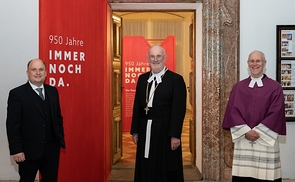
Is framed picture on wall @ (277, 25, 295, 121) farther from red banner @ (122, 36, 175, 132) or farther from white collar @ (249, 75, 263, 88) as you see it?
red banner @ (122, 36, 175, 132)

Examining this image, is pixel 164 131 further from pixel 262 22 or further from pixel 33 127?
pixel 262 22

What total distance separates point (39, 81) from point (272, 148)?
2236 millimetres

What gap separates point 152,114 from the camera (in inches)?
141

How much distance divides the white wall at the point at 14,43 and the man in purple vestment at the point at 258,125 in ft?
9.35

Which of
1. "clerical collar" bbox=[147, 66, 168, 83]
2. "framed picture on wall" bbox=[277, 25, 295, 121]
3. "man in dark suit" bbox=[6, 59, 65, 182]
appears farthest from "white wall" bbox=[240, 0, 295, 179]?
"man in dark suit" bbox=[6, 59, 65, 182]

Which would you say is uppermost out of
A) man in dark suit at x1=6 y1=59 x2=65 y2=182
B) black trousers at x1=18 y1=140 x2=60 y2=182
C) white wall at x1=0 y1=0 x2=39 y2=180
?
white wall at x1=0 y1=0 x2=39 y2=180

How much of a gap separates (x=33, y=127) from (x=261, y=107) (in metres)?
2.11

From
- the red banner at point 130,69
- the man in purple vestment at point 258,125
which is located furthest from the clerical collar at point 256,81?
the red banner at point 130,69

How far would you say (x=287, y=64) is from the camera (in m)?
4.89

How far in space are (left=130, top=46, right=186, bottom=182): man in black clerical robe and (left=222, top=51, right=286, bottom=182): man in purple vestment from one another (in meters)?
0.58

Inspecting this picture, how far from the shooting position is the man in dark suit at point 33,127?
315 cm

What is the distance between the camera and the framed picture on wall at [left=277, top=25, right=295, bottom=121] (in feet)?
16.0

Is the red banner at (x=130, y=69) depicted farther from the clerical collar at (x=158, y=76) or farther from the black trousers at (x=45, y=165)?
the black trousers at (x=45, y=165)

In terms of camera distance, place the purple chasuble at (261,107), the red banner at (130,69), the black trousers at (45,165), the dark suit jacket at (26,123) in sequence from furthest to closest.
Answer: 1. the red banner at (130,69)
2. the purple chasuble at (261,107)
3. the black trousers at (45,165)
4. the dark suit jacket at (26,123)
